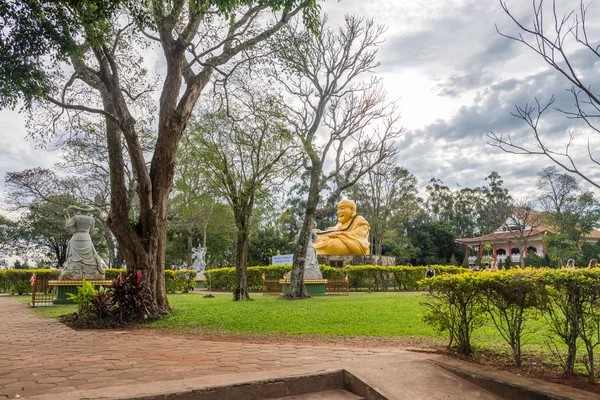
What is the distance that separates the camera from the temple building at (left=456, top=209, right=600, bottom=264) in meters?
35.9

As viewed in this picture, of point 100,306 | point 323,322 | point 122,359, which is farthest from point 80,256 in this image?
point 122,359

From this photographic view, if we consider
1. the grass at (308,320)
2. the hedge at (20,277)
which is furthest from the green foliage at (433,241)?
the grass at (308,320)

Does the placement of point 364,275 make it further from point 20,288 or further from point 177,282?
point 20,288

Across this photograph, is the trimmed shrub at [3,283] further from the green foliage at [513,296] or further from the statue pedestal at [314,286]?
the green foliage at [513,296]

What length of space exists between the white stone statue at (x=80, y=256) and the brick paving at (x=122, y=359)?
7658 millimetres

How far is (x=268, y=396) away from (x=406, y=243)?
136ft

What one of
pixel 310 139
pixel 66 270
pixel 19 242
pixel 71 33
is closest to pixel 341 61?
pixel 310 139

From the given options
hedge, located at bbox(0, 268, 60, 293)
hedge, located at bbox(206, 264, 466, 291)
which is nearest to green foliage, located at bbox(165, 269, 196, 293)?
hedge, located at bbox(206, 264, 466, 291)

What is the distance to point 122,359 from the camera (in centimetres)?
518

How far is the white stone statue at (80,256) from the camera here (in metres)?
14.7

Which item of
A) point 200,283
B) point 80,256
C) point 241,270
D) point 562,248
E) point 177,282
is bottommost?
point 200,283

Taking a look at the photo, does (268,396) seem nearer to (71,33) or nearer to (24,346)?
(24,346)

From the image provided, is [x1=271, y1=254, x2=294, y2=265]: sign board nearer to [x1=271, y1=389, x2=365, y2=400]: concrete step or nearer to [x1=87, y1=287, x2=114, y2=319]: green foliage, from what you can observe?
[x1=87, y1=287, x2=114, y2=319]: green foliage

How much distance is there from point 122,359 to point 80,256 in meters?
11.1
